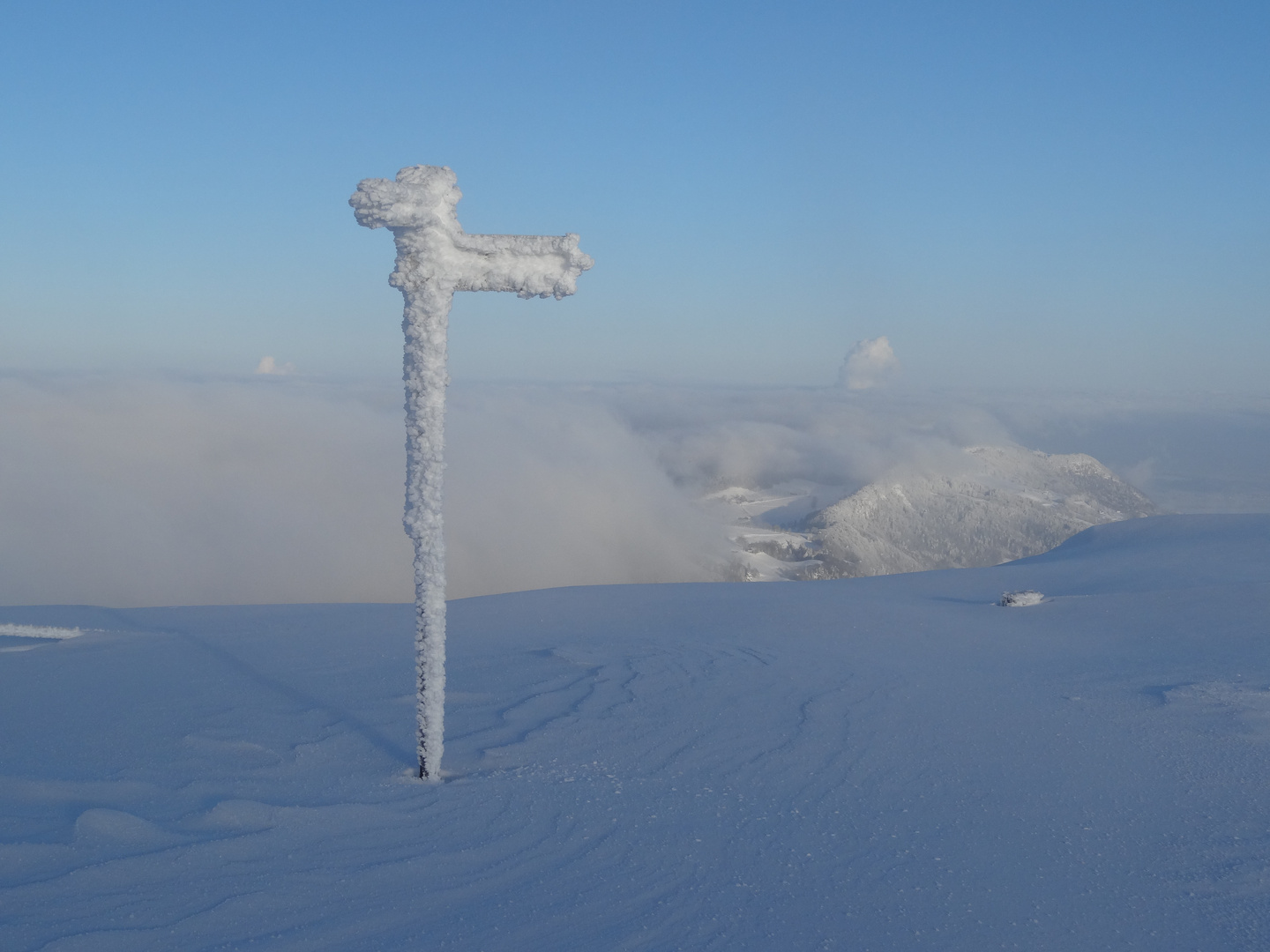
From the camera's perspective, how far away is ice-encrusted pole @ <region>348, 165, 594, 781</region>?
4.42 metres

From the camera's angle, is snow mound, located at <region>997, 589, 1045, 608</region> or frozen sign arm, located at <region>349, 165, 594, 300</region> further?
snow mound, located at <region>997, 589, 1045, 608</region>

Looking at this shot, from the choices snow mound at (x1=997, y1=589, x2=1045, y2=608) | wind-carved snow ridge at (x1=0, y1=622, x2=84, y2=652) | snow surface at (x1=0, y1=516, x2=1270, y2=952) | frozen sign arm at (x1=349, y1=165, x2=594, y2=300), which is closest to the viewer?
snow surface at (x1=0, y1=516, x2=1270, y2=952)

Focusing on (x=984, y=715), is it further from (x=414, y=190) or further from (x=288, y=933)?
(x=414, y=190)

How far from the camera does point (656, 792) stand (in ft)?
14.5

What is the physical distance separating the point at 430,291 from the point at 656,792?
10.2 ft

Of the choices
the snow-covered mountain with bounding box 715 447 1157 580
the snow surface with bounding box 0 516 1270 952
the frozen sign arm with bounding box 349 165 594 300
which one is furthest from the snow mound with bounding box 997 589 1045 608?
the snow-covered mountain with bounding box 715 447 1157 580

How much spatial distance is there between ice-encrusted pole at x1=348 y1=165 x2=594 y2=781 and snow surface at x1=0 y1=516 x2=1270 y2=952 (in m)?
0.73

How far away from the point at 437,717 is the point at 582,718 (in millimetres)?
1436

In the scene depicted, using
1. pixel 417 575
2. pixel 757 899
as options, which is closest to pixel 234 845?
pixel 417 575

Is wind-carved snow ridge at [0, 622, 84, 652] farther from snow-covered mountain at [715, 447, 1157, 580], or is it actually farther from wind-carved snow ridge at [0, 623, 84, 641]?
snow-covered mountain at [715, 447, 1157, 580]

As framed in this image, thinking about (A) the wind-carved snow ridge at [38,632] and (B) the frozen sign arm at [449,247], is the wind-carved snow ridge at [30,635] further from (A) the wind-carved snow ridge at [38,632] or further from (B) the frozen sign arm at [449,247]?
(B) the frozen sign arm at [449,247]

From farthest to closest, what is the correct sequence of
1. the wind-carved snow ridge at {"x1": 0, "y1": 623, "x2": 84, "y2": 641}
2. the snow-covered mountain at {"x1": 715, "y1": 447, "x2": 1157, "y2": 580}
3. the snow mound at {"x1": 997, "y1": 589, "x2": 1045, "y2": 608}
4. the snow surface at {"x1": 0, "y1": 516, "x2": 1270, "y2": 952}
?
the snow-covered mountain at {"x1": 715, "y1": 447, "x2": 1157, "y2": 580} → the snow mound at {"x1": 997, "y1": 589, "x2": 1045, "y2": 608} → the wind-carved snow ridge at {"x1": 0, "y1": 623, "x2": 84, "y2": 641} → the snow surface at {"x1": 0, "y1": 516, "x2": 1270, "y2": 952}

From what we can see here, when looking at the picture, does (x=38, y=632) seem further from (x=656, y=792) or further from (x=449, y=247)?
(x=656, y=792)

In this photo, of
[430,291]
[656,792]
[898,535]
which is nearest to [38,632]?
[430,291]
